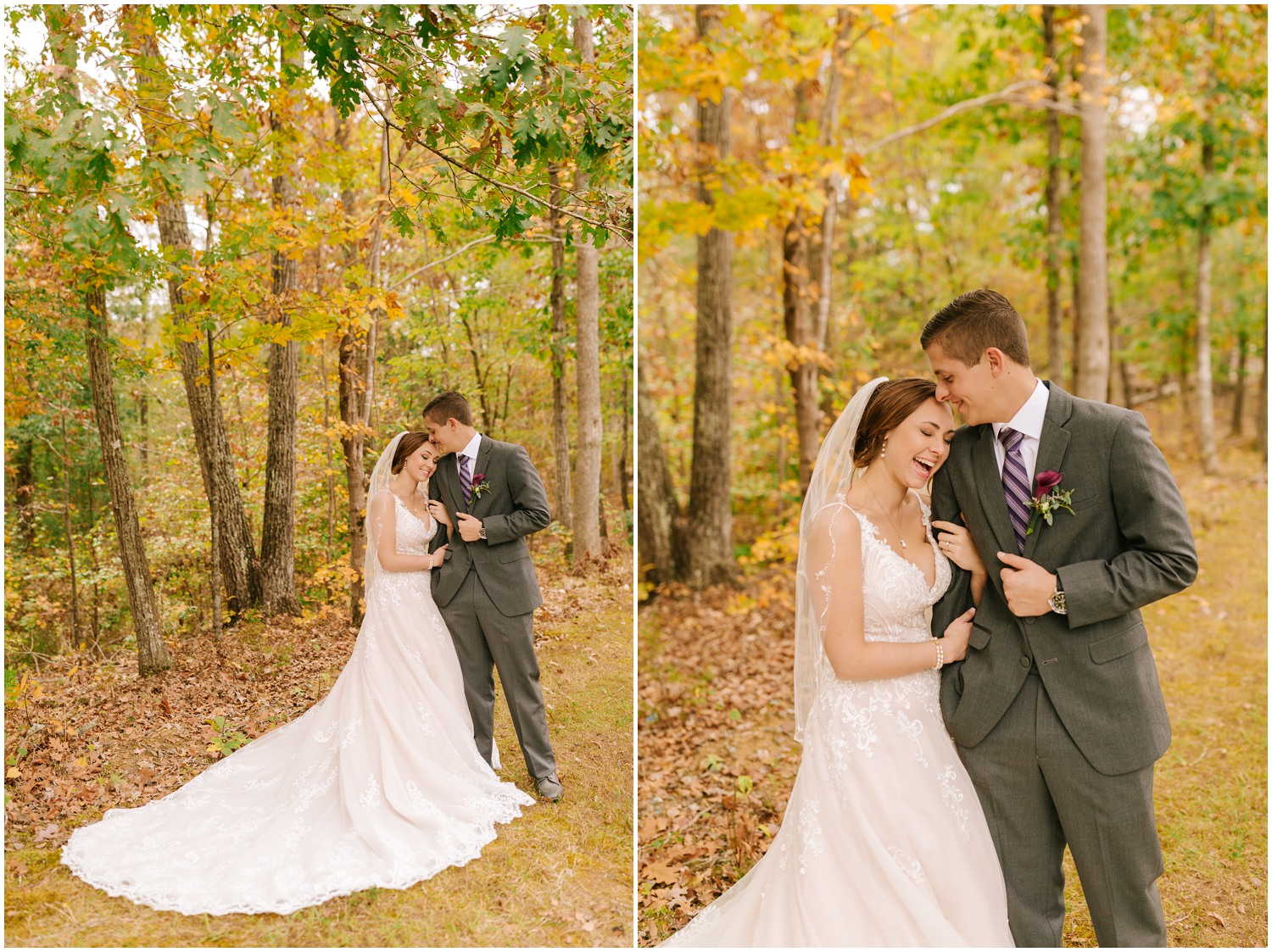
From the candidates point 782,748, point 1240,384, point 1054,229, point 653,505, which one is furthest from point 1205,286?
point 782,748

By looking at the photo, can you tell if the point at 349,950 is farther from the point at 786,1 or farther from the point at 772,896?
the point at 786,1

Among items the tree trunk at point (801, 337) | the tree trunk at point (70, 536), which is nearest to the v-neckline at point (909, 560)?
the tree trunk at point (70, 536)

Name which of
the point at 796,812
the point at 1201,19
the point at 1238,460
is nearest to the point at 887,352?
the point at 1201,19

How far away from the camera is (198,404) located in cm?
355

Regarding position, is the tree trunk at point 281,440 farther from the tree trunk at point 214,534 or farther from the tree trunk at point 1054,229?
the tree trunk at point 1054,229

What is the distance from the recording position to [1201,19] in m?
10.5

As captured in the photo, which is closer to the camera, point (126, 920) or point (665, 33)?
point (126, 920)

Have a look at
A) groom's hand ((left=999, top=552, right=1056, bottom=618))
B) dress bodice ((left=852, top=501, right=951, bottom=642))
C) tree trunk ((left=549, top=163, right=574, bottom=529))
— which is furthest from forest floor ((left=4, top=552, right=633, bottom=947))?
groom's hand ((left=999, top=552, right=1056, bottom=618))

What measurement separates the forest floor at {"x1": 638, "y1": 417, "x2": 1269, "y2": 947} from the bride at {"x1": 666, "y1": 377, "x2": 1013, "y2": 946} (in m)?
1.01

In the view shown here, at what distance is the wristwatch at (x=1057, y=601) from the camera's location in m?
2.32

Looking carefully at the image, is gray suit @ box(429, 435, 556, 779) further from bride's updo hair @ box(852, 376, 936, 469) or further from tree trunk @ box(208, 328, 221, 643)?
bride's updo hair @ box(852, 376, 936, 469)

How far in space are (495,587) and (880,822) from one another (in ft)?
7.03

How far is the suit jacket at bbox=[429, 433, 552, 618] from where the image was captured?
3826 millimetres

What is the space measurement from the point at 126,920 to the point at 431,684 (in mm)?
1472
